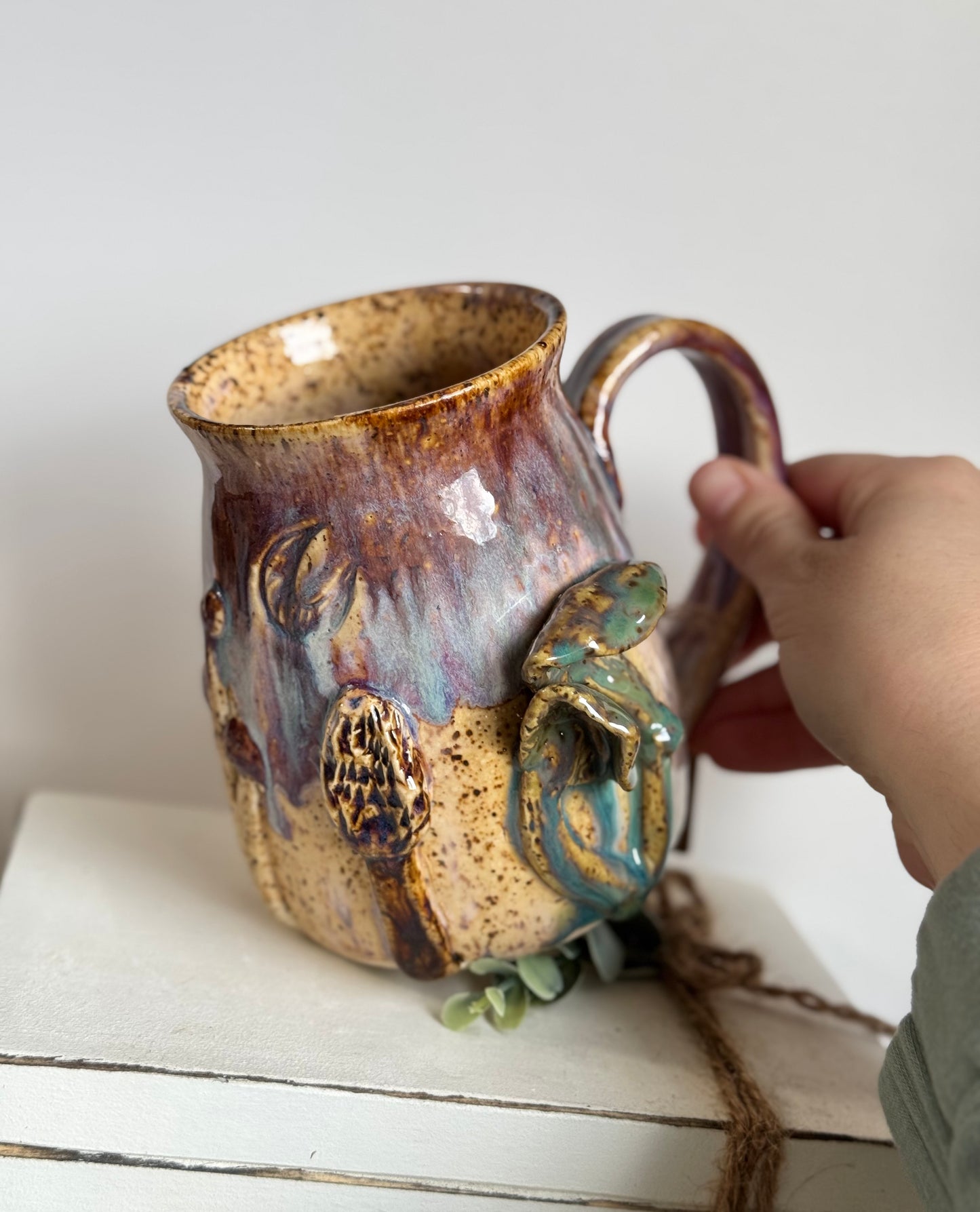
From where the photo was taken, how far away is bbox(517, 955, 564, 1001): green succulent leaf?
0.76m

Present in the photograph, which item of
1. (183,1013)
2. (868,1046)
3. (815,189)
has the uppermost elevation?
(815,189)

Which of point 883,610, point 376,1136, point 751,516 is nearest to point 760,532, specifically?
point 751,516

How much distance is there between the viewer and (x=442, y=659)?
2.08ft

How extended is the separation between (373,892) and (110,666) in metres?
0.59

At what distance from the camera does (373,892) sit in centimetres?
69

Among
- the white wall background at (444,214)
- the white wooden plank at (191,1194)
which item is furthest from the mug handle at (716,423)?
the white wooden plank at (191,1194)

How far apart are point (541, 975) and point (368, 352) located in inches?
17.2

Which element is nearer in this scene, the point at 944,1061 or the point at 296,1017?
the point at 944,1061

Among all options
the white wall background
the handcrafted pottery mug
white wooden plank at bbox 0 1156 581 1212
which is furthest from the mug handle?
white wooden plank at bbox 0 1156 581 1212

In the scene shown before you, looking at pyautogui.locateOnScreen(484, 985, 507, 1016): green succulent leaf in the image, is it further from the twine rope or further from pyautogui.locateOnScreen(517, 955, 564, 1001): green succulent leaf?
the twine rope

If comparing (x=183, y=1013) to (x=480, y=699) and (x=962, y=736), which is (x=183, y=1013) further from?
(x=962, y=736)

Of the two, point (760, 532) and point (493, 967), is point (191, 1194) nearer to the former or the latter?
point (493, 967)

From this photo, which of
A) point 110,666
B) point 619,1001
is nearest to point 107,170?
point 110,666

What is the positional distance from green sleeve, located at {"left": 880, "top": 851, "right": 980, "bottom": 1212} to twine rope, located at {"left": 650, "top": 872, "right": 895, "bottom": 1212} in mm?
100
